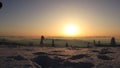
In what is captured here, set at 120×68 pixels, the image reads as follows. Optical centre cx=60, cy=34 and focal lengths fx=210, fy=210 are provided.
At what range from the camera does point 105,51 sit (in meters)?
14.1

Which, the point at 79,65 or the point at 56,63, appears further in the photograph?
the point at 56,63

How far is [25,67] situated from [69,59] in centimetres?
290

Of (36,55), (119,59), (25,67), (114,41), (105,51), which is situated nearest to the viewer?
(25,67)

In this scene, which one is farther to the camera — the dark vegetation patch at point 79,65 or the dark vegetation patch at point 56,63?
the dark vegetation patch at point 56,63

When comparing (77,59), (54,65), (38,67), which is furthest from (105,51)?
(38,67)

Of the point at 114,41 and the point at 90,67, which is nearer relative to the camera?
the point at 90,67

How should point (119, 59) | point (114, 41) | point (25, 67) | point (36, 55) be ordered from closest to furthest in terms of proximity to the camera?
point (25, 67), point (119, 59), point (36, 55), point (114, 41)

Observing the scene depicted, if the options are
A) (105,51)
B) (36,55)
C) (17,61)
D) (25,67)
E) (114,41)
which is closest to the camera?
(25,67)

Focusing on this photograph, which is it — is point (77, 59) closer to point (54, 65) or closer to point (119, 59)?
point (54, 65)

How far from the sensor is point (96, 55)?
12.8m

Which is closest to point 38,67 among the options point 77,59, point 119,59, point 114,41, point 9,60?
point 9,60

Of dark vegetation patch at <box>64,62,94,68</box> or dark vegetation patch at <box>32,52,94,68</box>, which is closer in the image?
dark vegetation patch at <box>64,62,94,68</box>

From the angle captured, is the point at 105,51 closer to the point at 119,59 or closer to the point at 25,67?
the point at 119,59

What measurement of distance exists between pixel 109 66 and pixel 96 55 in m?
2.12
